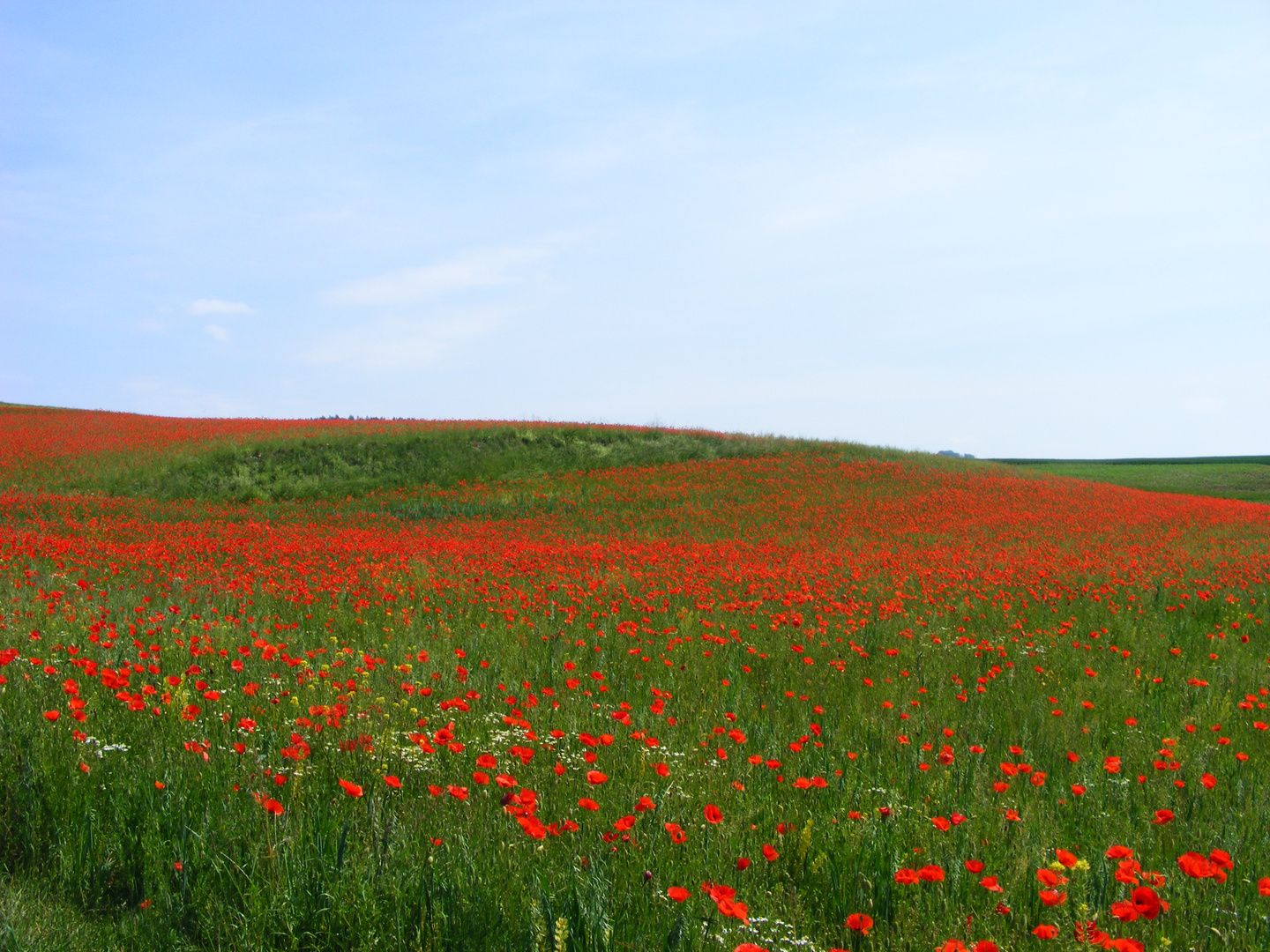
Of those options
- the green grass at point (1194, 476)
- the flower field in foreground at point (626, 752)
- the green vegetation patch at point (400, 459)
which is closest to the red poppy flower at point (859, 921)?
the flower field in foreground at point (626, 752)

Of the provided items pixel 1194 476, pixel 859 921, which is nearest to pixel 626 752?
pixel 859 921

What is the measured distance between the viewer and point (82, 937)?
7.88 ft

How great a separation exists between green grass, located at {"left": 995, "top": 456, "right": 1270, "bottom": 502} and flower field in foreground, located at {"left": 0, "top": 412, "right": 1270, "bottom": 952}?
36.2 metres

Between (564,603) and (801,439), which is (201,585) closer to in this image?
(564,603)

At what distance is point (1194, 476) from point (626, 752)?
6157cm

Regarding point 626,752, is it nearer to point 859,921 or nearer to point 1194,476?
point 859,921

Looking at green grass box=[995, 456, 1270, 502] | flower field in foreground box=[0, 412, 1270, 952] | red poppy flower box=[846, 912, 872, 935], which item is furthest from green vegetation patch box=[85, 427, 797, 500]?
red poppy flower box=[846, 912, 872, 935]

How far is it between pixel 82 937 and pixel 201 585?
21.9 ft

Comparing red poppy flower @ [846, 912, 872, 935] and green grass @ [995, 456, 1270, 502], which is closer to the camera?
red poppy flower @ [846, 912, 872, 935]

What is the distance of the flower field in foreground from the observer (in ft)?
8.38

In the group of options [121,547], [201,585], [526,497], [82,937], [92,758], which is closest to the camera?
[82,937]

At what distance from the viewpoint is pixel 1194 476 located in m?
52.6

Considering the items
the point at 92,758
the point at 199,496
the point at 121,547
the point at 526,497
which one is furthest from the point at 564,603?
the point at 199,496

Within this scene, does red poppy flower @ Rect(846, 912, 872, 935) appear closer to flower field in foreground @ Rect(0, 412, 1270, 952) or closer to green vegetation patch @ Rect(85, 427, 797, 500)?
flower field in foreground @ Rect(0, 412, 1270, 952)
